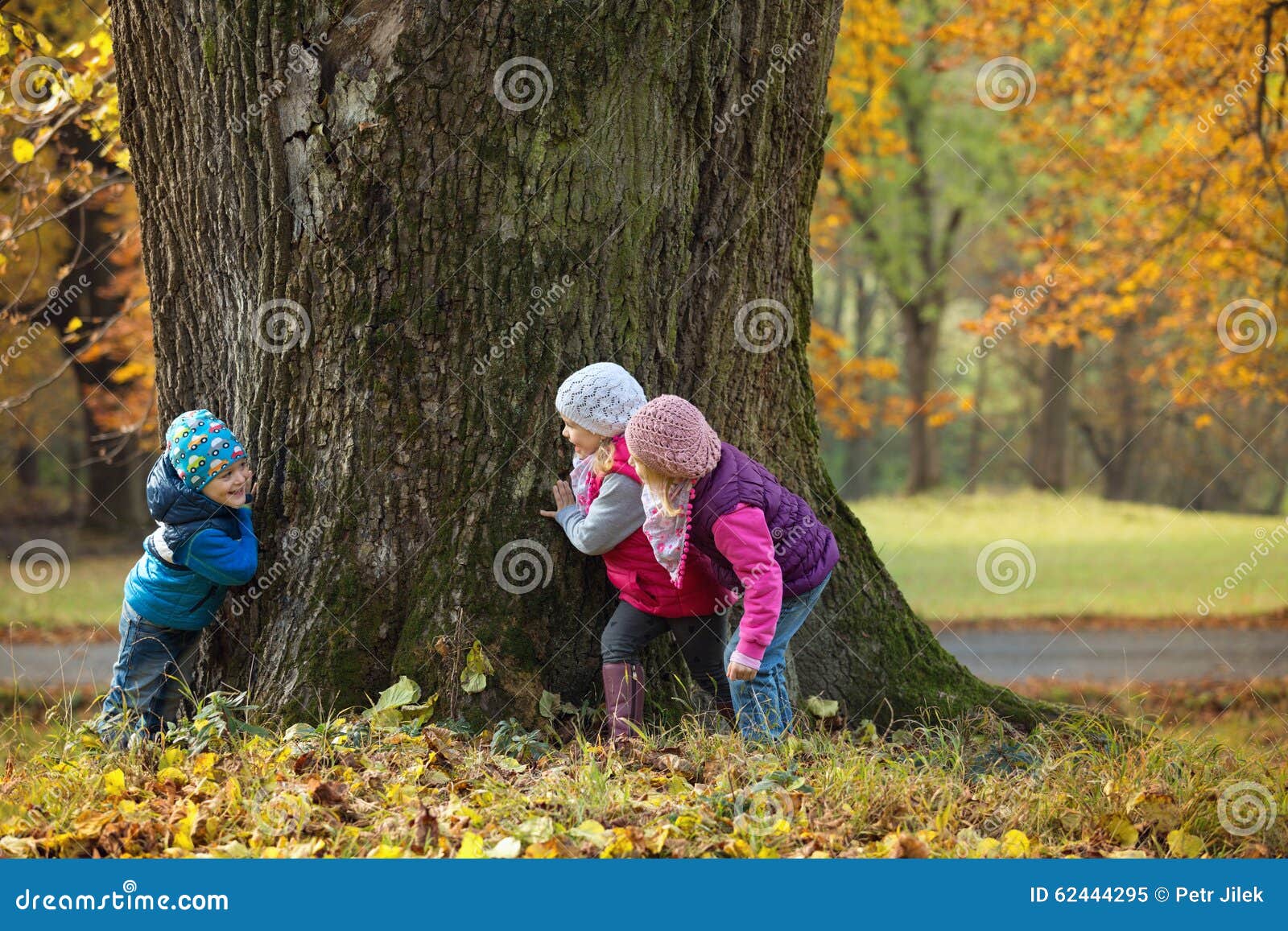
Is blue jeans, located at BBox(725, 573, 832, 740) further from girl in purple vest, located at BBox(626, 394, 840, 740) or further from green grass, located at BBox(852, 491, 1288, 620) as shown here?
green grass, located at BBox(852, 491, 1288, 620)

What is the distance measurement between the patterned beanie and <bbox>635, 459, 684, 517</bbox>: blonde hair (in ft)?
5.10

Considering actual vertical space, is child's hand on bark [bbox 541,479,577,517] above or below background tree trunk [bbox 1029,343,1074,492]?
above

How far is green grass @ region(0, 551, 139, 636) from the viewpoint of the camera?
491 inches

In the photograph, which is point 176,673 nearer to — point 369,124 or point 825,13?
point 369,124

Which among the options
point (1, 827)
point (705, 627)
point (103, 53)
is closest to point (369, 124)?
point (705, 627)

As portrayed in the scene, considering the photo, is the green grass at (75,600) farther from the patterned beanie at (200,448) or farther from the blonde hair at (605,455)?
the blonde hair at (605,455)

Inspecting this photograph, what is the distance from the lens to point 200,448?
4.16 metres

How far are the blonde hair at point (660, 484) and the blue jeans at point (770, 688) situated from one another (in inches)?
22.1

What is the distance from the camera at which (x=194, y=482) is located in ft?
13.6

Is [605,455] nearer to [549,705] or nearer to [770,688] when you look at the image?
[549,705]

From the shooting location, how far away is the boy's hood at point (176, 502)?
4.15 m

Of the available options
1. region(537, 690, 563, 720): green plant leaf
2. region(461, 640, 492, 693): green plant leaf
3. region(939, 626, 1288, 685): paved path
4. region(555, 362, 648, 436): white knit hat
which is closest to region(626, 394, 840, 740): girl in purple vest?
region(555, 362, 648, 436): white knit hat

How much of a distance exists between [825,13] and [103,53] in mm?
4503

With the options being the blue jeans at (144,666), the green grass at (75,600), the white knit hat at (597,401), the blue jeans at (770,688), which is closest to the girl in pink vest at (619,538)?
the white knit hat at (597,401)
